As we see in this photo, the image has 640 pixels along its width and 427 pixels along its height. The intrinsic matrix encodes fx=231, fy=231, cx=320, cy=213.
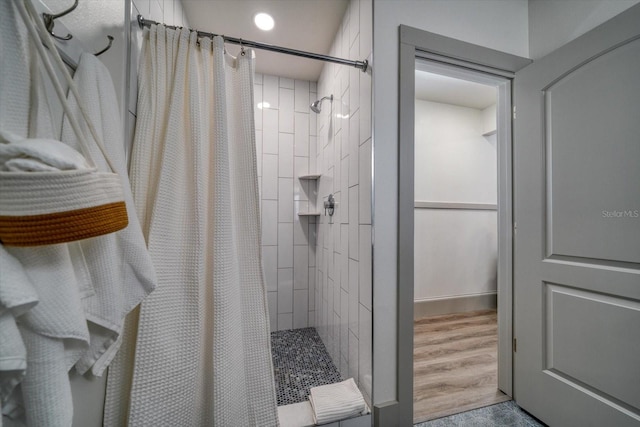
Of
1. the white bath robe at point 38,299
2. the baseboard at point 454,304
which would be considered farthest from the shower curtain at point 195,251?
the baseboard at point 454,304

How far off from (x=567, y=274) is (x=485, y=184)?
1909 mm

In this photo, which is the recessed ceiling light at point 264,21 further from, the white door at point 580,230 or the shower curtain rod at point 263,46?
the white door at point 580,230

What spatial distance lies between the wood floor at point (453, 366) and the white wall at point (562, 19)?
1.92 meters

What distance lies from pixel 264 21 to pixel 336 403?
2.19m

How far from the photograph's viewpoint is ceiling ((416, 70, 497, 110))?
7.23 feet

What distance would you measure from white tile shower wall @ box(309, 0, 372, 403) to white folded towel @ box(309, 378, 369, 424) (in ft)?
0.17

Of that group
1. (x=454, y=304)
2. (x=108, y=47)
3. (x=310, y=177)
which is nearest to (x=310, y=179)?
(x=310, y=177)

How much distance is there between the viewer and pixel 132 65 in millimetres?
836

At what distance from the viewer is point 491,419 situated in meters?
1.17

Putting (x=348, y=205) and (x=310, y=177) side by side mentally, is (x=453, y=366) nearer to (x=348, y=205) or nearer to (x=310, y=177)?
(x=348, y=205)

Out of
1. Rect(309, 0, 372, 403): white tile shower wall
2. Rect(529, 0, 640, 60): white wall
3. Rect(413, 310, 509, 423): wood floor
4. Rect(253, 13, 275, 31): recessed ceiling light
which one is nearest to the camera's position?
Rect(529, 0, 640, 60): white wall

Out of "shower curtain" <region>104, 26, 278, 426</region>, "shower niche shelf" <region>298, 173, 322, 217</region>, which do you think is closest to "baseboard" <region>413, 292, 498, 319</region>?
"shower niche shelf" <region>298, 173, 322, 217</region>

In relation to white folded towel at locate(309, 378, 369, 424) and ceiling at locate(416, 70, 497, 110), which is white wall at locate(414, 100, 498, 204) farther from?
white folded towel at locate(309, 378, 369, 424)

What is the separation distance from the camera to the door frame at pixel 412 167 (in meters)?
1.06
